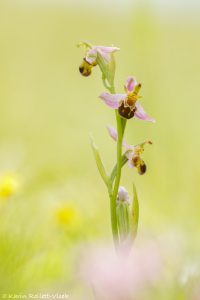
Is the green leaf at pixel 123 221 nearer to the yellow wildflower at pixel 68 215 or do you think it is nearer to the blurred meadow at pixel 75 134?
the blurred meadow at pixel 75 134

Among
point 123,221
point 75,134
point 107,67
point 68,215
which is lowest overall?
point 75,134

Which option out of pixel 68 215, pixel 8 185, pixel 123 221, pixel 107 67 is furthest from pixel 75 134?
pixel 123 221

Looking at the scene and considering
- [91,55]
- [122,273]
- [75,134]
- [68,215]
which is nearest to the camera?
[122,273]

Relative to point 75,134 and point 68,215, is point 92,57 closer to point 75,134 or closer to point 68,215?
point 68,215

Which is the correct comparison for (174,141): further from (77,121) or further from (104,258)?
(77,121)

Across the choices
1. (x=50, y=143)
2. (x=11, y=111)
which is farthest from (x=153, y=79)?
(x=11, y=111)

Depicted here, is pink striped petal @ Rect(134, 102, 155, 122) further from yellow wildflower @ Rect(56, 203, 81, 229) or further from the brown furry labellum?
yellow wildflower @ Rect(56, 203, 81, 229)

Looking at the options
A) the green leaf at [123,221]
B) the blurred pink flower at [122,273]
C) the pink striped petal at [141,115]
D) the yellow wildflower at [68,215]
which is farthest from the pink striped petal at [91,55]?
the yellow wildflower at [68,215]
